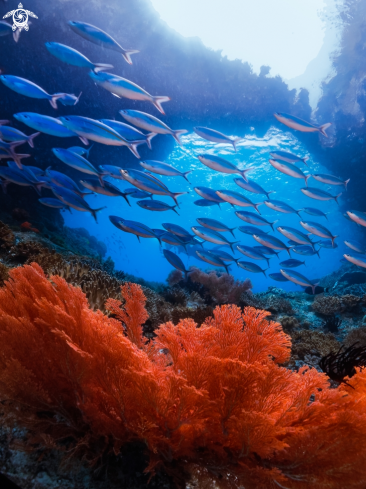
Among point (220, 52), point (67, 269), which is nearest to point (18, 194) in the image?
point (67, 269)

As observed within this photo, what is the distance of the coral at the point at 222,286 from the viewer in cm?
817

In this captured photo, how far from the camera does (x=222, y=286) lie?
887cm

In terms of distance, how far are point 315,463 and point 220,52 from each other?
17.0 metres

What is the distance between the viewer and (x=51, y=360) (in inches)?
64.3

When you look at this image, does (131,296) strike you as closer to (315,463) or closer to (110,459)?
(110,459)

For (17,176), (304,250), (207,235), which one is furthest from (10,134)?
(304,250)

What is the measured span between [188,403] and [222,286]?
771 cm

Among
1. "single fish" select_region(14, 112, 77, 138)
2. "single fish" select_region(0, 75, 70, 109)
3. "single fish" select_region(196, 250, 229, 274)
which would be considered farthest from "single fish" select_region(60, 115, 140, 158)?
"single fish" select_region(196, 250, 229, 274)

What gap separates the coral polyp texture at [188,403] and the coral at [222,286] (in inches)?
252

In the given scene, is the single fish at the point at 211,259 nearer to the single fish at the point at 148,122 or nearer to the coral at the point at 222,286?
the coral at the point at 222,286

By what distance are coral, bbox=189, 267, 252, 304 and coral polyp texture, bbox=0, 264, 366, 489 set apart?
21.0ft

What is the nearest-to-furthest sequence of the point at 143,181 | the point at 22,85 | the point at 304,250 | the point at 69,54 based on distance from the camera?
1. the point at 69,54
2. the point at 22,85
3. the point at 143,181
4. the point at 304,250

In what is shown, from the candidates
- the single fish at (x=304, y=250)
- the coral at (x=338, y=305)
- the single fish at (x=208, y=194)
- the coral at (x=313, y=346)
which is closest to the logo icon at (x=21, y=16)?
the single fish at (x=208, y=194)

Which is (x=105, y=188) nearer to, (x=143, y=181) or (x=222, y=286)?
(x=143, y=181)
